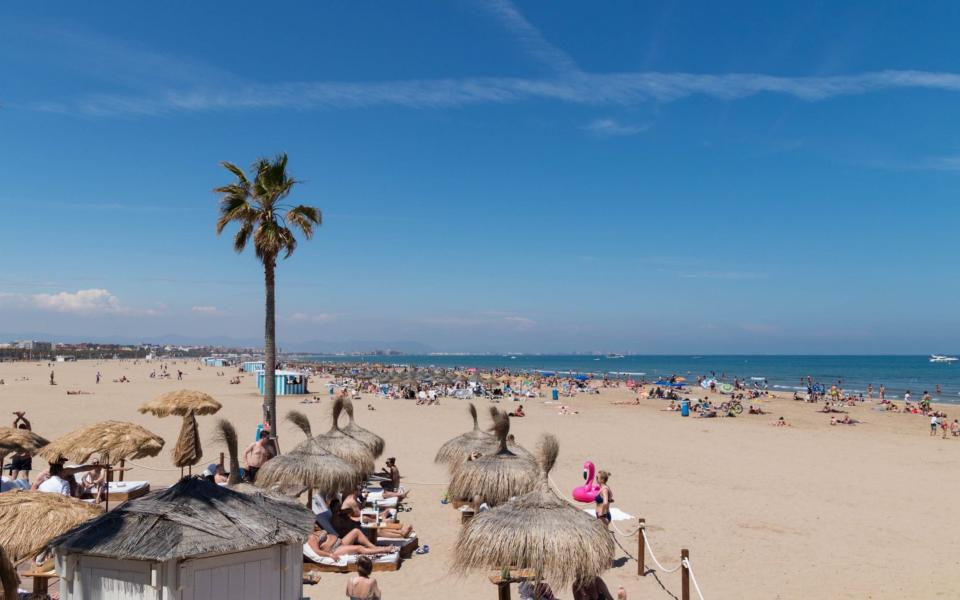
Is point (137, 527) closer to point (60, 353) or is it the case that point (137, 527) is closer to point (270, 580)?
point (270, 580)

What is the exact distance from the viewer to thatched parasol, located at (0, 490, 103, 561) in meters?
5.80

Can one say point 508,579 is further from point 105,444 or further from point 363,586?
point 105,444

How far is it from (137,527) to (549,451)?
484cm

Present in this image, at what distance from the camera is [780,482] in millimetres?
16391

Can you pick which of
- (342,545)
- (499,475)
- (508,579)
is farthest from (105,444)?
(508,579)

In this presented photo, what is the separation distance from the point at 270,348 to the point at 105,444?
6.67 m

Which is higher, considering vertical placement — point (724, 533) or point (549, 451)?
point (549, 451)

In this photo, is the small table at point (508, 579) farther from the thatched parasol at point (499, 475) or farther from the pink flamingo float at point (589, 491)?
the pink flamingo float at point (589, 491)

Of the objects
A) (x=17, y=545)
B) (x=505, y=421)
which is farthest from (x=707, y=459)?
(x=17, y=545)

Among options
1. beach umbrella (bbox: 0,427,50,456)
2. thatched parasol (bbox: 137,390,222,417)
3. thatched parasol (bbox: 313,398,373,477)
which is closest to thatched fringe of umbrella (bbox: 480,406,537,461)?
thatched parasol (bbox: 313,398,373,477)

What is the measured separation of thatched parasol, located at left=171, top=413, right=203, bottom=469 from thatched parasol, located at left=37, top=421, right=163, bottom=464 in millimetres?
1098

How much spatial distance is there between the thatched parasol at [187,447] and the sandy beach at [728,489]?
3014 millimetres

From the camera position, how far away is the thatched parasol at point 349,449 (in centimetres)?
1270

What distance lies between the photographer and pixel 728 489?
1538 centimetres
